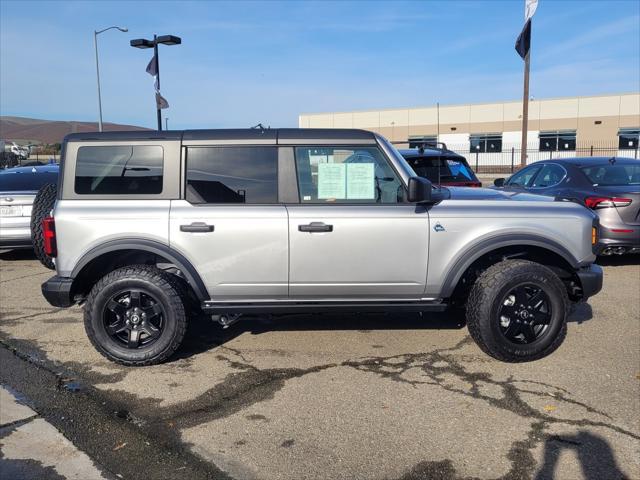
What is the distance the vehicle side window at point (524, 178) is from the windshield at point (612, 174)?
1204mm

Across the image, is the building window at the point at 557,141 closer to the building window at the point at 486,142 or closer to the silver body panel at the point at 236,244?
the building window at the point at 486,142

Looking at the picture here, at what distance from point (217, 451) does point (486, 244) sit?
2553 mm

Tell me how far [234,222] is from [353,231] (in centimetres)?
93

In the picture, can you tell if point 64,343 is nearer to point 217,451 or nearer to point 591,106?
point 217,451

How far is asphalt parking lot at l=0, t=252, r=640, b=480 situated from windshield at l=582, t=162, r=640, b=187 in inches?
105

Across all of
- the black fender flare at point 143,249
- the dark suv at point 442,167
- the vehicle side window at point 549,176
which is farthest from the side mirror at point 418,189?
the vehicle side window at point 549,176

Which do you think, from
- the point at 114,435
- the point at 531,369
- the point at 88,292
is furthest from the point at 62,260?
the point at 531,369

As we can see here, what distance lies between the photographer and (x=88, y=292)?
15.8 feet

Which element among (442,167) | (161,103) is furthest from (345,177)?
(161,103)

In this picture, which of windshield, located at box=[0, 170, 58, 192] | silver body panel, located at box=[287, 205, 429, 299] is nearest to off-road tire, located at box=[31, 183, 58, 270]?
silver body panel, located at box=[287, 205, 429, 299]

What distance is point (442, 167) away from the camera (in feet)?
30.0

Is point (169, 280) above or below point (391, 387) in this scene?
above

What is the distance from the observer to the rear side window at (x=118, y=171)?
4523mm

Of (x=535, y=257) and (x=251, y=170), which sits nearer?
(x=251, y=170)
